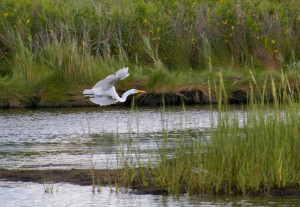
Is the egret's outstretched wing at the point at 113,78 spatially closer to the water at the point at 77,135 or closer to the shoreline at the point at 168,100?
the water at the point at 77,135

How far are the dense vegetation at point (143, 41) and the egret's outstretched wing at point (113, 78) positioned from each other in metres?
3.48

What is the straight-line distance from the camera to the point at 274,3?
1962cm

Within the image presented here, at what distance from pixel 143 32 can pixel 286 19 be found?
4168 millimetres

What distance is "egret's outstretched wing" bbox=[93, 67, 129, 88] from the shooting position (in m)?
10.7

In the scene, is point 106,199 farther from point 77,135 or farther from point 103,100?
point 103,100

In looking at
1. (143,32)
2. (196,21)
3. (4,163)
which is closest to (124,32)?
(143,32)

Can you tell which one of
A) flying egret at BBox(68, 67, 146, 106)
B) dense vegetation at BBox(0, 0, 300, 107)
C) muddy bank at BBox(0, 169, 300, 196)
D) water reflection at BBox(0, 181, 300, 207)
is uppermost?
dense vegetation at BBox(0, 0, 300, 107)

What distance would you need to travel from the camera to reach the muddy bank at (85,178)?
5688 mm

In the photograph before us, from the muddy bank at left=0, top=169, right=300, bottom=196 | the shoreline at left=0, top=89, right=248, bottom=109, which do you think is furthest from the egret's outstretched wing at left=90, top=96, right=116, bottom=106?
the muddy bank at left=0, top=169, right=300, bottom=196

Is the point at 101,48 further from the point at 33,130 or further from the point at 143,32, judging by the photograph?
the point at 33,130

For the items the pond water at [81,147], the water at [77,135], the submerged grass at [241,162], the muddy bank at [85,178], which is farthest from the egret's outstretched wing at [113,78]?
the submerged grass at [241,162]

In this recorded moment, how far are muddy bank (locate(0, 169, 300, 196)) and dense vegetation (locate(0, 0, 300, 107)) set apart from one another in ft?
27.6

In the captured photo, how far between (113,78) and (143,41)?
5878 millimetres

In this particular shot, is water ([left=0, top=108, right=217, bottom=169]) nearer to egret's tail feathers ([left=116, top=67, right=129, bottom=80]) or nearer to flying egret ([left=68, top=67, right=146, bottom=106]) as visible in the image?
flying egret ([left=68, top=67, right=146, bottom=106])
